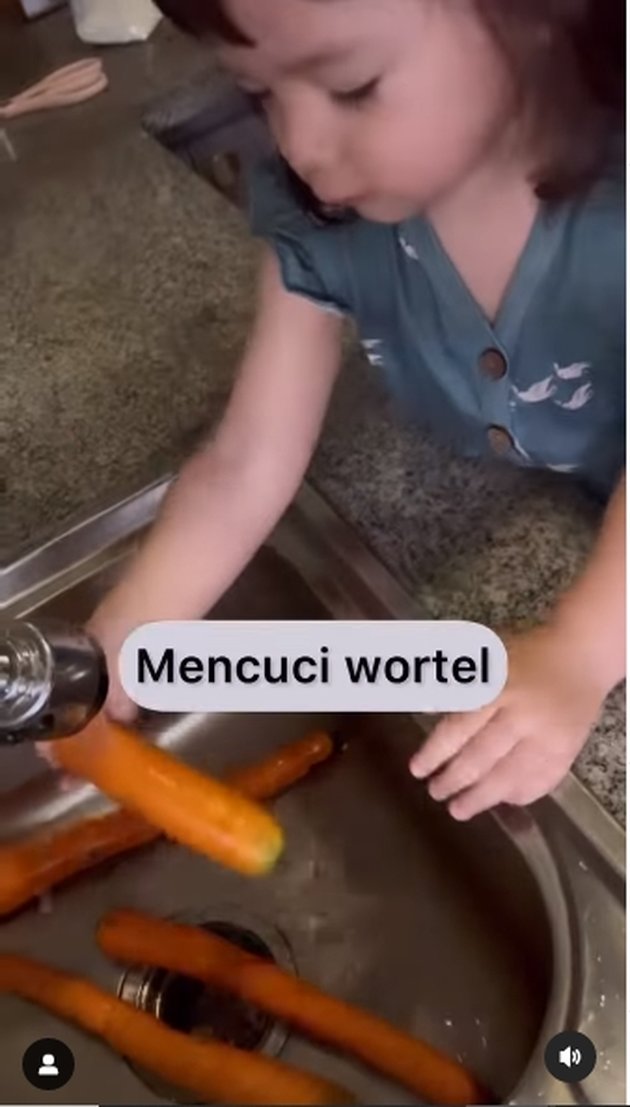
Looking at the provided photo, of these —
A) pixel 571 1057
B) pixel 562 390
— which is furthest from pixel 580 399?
pixel 571 1057

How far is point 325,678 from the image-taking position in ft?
1.42

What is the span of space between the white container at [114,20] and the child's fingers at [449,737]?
23cm

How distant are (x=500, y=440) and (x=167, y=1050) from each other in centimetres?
23

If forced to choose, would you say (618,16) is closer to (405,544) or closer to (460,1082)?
(405,544)

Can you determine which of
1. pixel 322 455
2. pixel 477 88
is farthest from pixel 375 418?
pixel 477 88

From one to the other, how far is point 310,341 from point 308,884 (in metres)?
0.19

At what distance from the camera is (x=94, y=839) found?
52 cm

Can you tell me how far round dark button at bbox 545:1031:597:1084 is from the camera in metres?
0.41

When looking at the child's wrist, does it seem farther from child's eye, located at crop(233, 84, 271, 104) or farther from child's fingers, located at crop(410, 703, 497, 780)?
child's eye, located at crop(233, 84, 271, 104)

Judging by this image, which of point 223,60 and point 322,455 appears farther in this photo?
point 322,455

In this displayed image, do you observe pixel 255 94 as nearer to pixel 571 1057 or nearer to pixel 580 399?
pixel 580 399

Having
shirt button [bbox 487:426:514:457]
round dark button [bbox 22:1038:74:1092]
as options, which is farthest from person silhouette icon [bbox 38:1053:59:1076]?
shirt button [bbox 487:426:514:457]

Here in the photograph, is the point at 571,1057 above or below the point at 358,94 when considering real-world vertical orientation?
below

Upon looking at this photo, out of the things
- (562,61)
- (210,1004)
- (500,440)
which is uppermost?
(562,61)
